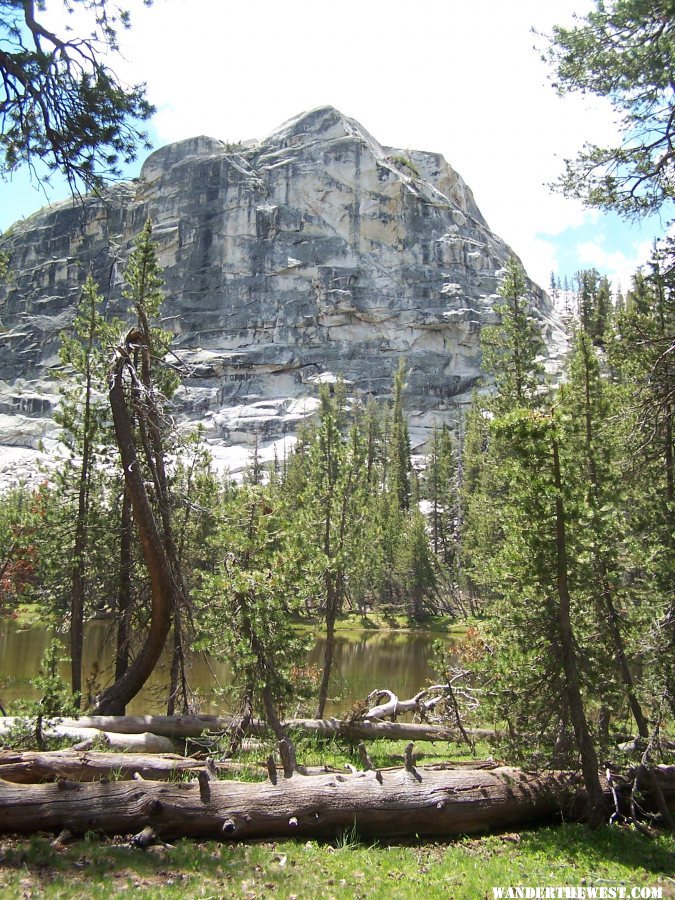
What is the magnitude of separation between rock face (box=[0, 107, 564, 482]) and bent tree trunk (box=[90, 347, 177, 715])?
79.0m

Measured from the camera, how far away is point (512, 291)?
21062 millimetres

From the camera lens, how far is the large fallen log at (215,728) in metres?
8.40

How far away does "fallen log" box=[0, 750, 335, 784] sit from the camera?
19.7 ft

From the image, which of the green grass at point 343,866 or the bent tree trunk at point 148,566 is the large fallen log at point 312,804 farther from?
the bent tree trunk at point 148,566

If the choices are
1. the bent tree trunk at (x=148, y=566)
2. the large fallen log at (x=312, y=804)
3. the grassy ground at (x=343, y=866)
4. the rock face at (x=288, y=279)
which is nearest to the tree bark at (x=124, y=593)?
the bent tree trunk at (x=148, y=566)

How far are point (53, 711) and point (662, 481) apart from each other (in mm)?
14522

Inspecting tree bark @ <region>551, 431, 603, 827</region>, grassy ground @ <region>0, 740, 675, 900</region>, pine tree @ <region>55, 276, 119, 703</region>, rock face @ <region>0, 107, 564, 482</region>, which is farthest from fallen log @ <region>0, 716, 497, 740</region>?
rock face @ <region>0, 107, 564, 482</region>

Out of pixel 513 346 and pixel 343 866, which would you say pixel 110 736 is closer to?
pixel 343 866

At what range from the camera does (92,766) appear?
6.37 m

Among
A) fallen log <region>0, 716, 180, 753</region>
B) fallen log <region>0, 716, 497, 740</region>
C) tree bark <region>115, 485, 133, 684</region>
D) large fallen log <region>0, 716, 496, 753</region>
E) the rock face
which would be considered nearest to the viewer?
fallen log <region>0, 716, 180, 753</region>

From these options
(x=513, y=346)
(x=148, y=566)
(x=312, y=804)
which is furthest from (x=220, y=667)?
(x=312, y=804)

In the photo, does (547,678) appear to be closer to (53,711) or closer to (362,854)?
(362,854)

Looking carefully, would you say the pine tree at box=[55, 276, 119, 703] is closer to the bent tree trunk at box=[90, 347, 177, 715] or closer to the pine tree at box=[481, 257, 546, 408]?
the bent tree trunk at box=[90, 347, 177, 715]

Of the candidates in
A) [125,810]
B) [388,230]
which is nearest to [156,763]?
[125,810]
